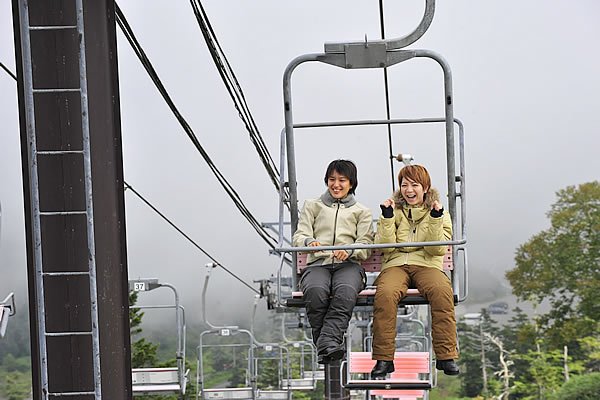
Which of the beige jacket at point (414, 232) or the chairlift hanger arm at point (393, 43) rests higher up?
the chairlift hanger arm at point (393, 43)

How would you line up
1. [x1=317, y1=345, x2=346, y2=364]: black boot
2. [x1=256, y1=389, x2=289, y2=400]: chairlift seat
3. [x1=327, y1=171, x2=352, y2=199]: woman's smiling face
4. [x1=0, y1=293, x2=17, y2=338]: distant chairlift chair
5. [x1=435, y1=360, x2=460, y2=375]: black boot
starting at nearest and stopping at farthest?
[x1=0, y1=293, x2=17, y2=338]: distant chairlift chair, [x1=317, y1=345, x2=346, y2=364]: black boot, [x1=435, y1=360, x2=460, y2=375]: black boot, [x1=327, y1=171, x2=352, y2=199]: woman's smiling face, [x1=256, y1=389, x2=289, y2=400]: chairlift seat

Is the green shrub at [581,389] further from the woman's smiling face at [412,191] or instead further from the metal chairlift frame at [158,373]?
the woman's smiling face at [412,191]

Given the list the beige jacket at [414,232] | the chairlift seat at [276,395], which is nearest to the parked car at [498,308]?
the chairlift seat at [276,395]

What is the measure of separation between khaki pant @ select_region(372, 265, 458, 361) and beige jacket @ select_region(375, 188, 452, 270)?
6 cm

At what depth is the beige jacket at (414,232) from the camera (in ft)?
17.6

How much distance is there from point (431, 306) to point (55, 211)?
5.78 feet

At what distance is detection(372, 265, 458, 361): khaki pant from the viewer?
5.45 meters

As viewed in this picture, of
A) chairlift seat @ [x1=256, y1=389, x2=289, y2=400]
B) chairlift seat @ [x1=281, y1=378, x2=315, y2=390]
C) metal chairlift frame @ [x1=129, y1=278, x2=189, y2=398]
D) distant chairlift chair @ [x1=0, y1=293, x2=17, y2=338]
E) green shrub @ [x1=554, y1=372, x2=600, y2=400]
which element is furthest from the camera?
green shrub @ [x1=554, y1=372, x2=600, y2=400]

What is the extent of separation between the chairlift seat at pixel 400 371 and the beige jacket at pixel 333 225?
20.1 inches

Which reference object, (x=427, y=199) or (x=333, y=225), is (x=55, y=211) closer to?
(x=333, y=225)

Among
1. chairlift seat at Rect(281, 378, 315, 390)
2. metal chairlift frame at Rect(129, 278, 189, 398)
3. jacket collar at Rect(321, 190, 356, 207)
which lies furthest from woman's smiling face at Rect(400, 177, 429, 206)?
chairlift seat at Rect(281, 378, 315, 390)

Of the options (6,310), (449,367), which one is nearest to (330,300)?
(449,367)

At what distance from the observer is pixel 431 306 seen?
18.0ft

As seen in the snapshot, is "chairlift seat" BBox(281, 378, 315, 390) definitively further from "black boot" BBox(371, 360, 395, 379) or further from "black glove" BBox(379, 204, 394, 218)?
"black glove" BBox(379, 204, 394, 218)
